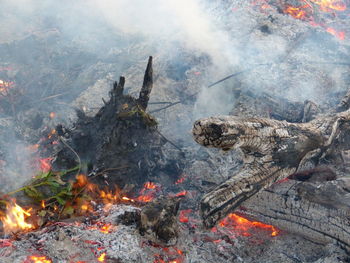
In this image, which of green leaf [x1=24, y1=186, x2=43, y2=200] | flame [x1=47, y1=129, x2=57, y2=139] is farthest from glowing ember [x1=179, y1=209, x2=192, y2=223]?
flame [x1=47, y1=129, x2=57, y2=139]

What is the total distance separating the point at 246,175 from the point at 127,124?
2.09m

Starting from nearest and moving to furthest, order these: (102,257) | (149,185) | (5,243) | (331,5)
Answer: (5,243)
(102,257)
(149,185)
(331,5)

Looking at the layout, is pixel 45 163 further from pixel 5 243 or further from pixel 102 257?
pixel 102 257

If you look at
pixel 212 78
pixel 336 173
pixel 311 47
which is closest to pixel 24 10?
pixel 212 78

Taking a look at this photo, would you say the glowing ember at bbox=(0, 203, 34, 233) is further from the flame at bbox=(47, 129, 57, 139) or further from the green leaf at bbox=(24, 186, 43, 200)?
the flame at bbox=(47, 129, 57, 139)

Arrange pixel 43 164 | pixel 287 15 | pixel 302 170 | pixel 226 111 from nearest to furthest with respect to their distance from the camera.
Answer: pixel 302 170 → pixel 43 164 → pixel 226 111 → pixel 287 15

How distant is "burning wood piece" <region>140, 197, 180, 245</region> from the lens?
3.76m

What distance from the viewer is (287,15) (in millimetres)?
8578

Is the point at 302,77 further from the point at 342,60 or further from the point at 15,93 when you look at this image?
the point at 15,93

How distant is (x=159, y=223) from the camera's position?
3.76 m

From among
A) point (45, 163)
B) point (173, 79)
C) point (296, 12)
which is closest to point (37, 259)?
point (45, 163)

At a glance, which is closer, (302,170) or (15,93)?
(302,170)

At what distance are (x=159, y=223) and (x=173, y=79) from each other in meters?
4.67

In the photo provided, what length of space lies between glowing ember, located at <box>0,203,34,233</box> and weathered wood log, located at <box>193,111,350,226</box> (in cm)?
208
